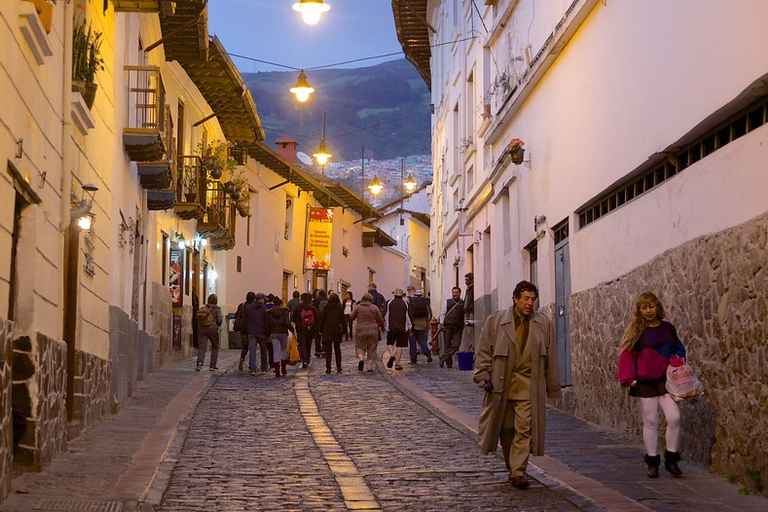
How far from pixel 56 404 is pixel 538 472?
4465mm

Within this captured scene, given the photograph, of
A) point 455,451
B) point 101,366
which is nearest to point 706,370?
point 455,451

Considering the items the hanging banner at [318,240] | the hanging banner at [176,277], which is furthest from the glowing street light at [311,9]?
the hanging banner at [318,240]

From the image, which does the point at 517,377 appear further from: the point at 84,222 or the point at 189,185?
the point at 189,185

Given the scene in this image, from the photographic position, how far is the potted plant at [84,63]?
12.3 meters

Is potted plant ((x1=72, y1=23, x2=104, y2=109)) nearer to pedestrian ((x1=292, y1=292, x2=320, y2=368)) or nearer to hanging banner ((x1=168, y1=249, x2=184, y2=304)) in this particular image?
pedestrian ((x1=292, y1=292, x2=320, y2=368))

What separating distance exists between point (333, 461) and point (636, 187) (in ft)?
14.8

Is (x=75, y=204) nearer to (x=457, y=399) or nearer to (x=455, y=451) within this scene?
(x=455, y=451)

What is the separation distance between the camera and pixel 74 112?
12.0m

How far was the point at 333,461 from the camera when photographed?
36.4ft

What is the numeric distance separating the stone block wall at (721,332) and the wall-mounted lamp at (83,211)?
5832mm

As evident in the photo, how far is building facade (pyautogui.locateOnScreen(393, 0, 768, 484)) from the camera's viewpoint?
914 centimetres

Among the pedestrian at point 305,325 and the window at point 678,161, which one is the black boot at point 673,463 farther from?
the pedestrian at point 305,325

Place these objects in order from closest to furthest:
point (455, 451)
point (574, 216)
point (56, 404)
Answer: point (56, 404) < point (455, 451) < point (574, 216)

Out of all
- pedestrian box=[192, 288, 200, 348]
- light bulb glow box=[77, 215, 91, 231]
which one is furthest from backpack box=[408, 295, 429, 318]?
light bulb glow box=[77, 215, 91, 231]
